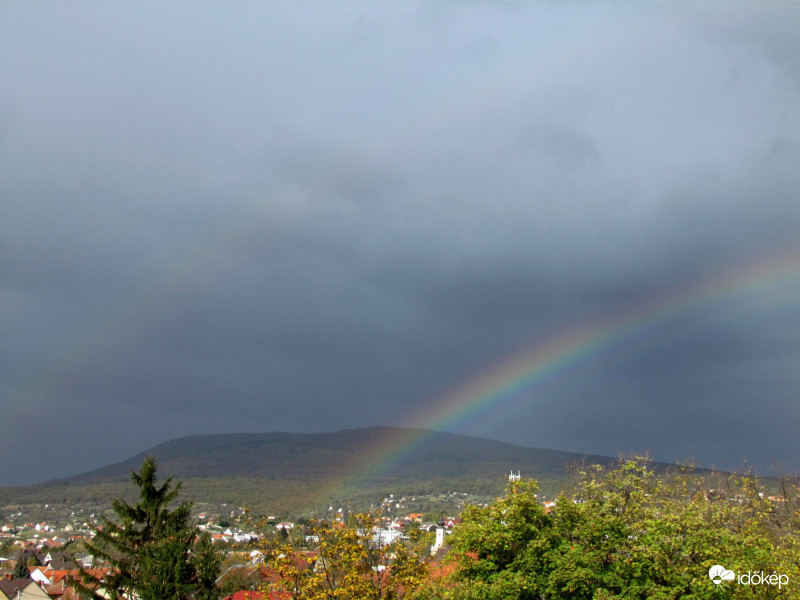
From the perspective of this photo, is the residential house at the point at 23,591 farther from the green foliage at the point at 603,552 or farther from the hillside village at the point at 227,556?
the green foliage at the point at 603,552

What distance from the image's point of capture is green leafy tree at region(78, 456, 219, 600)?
30.6 m

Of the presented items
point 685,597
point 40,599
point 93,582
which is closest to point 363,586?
point 685,597

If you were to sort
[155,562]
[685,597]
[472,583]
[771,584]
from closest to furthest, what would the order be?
[685,597] < [771,584] < [472,583] < [155,562]

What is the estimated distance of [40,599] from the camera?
7538cm

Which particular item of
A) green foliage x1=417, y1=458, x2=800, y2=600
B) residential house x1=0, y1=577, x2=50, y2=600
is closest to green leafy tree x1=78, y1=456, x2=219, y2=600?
green foliage x1=417, y1=458, x2=800, y2=600

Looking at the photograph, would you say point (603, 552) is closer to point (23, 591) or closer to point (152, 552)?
point (152, 552)

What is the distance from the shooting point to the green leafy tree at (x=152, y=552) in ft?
100

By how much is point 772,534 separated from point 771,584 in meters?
13.8

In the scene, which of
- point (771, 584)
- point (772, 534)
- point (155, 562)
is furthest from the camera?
point (772, 534)

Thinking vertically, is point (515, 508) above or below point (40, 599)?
above

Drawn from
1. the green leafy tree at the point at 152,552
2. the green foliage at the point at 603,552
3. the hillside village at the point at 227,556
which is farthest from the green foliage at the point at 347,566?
the green leafy tree at the point at 152,552

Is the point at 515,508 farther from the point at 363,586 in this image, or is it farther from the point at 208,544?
the point at 208,544

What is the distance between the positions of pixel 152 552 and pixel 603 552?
20.2 metres

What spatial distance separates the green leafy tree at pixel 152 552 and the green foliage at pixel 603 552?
11.4 metres
